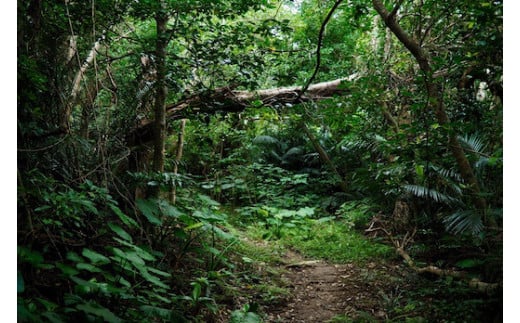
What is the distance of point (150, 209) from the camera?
4.25m

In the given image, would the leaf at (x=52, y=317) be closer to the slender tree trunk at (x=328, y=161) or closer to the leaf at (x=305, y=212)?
the leaf at (x=305, y=212)

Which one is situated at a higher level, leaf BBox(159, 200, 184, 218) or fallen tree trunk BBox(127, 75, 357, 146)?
fallen tree trunk BBox(127, 75, 357, 146)

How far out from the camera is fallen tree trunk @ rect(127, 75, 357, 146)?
5117 millimetres

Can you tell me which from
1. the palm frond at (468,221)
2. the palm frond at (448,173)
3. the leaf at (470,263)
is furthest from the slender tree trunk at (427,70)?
the palm frond at (448,173)

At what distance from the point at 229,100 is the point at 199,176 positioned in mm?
1118

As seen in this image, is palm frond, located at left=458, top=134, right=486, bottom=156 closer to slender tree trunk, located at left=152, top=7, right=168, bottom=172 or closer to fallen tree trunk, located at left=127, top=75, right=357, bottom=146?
fallen tree trunk, located at left=127, top=75, right=357, bottom=146

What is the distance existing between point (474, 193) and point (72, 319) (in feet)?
14.0

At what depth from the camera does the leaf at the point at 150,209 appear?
4129mm

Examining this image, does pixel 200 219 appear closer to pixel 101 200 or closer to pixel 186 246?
pixel 186 246

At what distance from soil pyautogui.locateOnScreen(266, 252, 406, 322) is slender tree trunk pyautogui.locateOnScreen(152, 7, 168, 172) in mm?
2367

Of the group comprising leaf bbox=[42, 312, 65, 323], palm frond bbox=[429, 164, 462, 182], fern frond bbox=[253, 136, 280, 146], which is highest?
fern frond bbox=[253, 136, 280, 146]

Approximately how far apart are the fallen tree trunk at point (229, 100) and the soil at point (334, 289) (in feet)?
8.06

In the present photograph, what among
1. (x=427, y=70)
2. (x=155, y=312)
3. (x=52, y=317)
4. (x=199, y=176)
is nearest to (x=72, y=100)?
(x=199, y=176)

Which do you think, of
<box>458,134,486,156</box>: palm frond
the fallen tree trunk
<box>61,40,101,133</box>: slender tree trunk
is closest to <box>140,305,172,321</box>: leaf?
<box>61,40,101,133</box>: slender tree trunk
